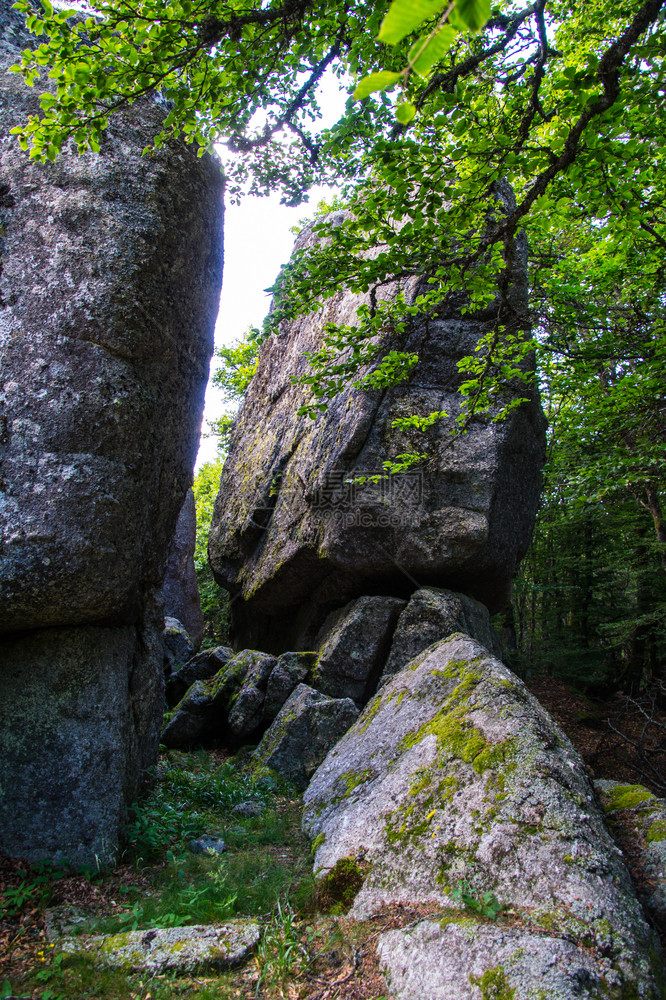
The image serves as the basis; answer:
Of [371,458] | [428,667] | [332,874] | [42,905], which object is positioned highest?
[371,458]

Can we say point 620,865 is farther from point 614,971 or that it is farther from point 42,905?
point 42,905

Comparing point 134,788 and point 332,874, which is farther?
point 134,788

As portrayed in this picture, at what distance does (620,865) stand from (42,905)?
361 centimetres

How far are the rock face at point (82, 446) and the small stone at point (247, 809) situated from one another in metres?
1.08

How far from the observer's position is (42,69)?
5.73m

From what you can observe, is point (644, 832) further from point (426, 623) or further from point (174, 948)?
point (426, 623)

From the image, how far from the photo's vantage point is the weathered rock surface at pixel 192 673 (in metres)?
10.9

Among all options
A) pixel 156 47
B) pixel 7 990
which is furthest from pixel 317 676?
pixel 156 47

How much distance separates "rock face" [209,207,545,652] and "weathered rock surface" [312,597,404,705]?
27.3 inches

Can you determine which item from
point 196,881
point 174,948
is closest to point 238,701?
point 196,881

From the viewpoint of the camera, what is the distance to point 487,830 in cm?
307

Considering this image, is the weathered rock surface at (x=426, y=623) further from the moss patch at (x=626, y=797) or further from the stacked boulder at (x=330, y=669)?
the moss patch at (x=626, y=797)

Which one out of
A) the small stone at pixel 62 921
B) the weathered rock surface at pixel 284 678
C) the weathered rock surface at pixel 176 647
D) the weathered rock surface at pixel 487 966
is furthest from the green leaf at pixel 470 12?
the weathered rock surface at pixel 176 647

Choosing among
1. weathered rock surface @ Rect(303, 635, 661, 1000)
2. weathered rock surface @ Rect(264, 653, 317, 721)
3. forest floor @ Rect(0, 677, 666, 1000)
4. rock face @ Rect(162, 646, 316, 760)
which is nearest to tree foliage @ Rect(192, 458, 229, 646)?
rock face @ Rect(162, 646, 316, 760)
